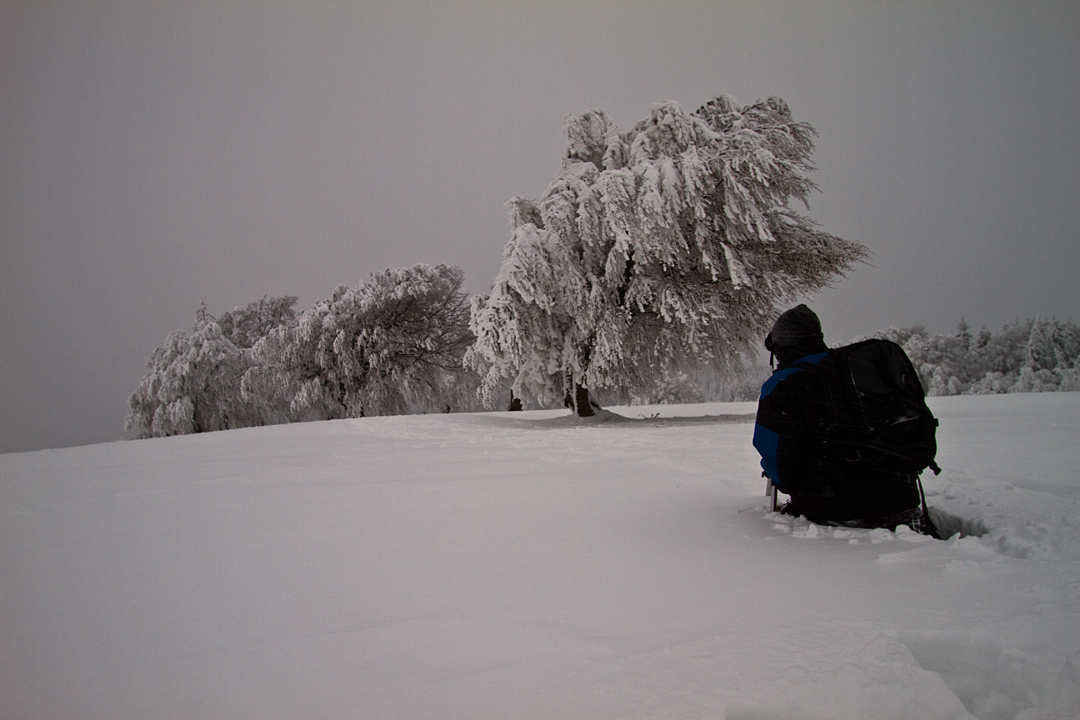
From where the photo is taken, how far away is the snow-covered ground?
1.09 meters

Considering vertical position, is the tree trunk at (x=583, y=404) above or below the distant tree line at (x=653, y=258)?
below

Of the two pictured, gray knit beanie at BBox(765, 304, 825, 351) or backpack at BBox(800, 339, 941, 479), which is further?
gray knit beanie at BBox(765, 304, 825, 351)

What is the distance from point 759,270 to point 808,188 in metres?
1.82

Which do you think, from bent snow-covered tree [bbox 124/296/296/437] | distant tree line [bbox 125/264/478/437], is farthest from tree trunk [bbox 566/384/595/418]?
bent snow-covered tree [bbox 124/296/296/437]

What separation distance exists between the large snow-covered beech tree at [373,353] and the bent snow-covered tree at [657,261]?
31.2ft

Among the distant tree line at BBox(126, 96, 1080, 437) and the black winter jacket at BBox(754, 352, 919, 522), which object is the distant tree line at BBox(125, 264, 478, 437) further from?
the black winter jacket at BBox(754, 352, 919, 522)

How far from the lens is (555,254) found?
9023 mm

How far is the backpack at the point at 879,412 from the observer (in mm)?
2062

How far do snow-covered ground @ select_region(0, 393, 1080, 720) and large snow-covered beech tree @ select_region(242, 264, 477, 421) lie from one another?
51.9 feet

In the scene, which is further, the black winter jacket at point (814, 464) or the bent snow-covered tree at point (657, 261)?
the bent snow-covered tree at point (657, 261)

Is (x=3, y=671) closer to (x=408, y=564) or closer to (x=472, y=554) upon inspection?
(x=408, y=564)

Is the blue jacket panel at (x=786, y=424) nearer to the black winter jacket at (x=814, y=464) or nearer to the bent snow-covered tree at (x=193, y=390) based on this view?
the black winter jacket at (x=814, y=464)

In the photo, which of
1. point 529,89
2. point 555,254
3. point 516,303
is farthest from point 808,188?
point 529,89

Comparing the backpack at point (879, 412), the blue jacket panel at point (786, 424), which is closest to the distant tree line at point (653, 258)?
the blue jacket panel at point (786, 424)
